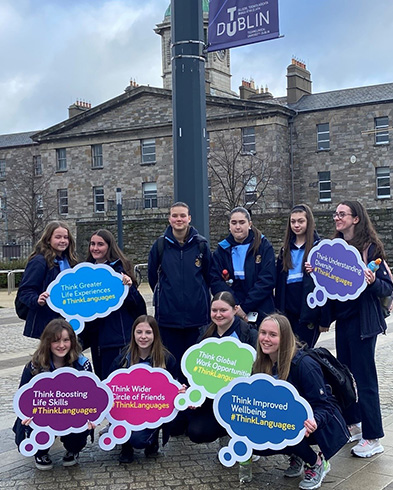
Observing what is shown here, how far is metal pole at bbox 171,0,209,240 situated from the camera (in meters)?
6.84

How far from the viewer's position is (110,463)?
5.41 m

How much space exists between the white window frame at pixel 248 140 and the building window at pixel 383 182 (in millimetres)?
8372

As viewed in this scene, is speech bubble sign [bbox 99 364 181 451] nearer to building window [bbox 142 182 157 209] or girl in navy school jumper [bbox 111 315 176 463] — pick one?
girl in navy school jumper [bbox 111 315 176 463]

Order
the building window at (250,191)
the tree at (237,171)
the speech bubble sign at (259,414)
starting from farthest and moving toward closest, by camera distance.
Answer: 1. the building window at (250,191)
2. the tree at (237,171)
3. the speech bubble sign at (259,414)

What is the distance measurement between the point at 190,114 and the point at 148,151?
44319mm

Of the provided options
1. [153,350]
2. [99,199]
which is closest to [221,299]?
[153,350]

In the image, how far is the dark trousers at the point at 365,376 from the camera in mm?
5480

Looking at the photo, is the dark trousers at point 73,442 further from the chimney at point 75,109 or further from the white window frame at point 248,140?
the chimney at point 75,109

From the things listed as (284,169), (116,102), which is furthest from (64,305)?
(116,102)

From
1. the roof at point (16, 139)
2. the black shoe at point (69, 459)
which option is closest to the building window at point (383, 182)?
the roof at point (16, 139)

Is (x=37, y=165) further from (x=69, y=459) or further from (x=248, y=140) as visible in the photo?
(x=69, y=459)

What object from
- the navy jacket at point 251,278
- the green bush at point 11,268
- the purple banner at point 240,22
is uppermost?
the purple banner at point 240,22

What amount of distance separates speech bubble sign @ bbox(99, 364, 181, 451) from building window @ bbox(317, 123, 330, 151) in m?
42.1

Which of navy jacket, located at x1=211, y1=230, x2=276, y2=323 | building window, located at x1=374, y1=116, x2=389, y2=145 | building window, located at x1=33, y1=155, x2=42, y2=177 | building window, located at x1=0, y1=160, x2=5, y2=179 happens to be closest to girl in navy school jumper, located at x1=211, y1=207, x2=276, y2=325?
navy jacket, located at x1=211, y1=230, x2=276, y2=323
